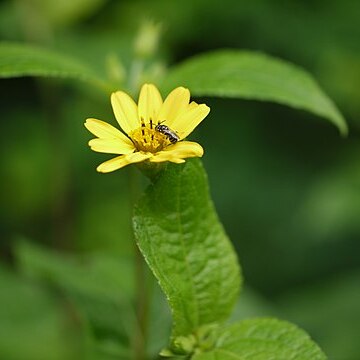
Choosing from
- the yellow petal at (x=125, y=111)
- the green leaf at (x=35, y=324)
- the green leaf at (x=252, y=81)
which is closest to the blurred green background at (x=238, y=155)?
the green leaf at (x=35, y=324)

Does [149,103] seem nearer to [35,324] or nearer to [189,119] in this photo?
[189,119]

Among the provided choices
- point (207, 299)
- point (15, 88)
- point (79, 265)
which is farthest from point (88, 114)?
point (207, 299)

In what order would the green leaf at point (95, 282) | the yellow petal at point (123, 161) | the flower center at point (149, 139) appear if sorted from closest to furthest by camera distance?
1. the yellow petal at point (123, 161)
2. the flower center at point (149, 139)
3. the green leaf at point (95, 282)

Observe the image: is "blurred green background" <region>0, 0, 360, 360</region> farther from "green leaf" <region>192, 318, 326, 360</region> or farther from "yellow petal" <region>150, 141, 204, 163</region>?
"yellow petal" <region>150, 141, 204, 163</region>

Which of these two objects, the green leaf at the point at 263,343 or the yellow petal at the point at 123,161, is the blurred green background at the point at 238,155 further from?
the yellow petal at the point at 123,161

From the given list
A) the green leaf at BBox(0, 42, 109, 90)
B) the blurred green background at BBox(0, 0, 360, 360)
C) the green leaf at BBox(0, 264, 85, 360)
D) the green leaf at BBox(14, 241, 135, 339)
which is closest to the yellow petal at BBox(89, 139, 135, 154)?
the green leaf at BBox(0, 42, 109, 90)

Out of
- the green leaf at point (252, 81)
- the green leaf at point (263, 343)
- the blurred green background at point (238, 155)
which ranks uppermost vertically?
the blurred green background at point (238, 155)
